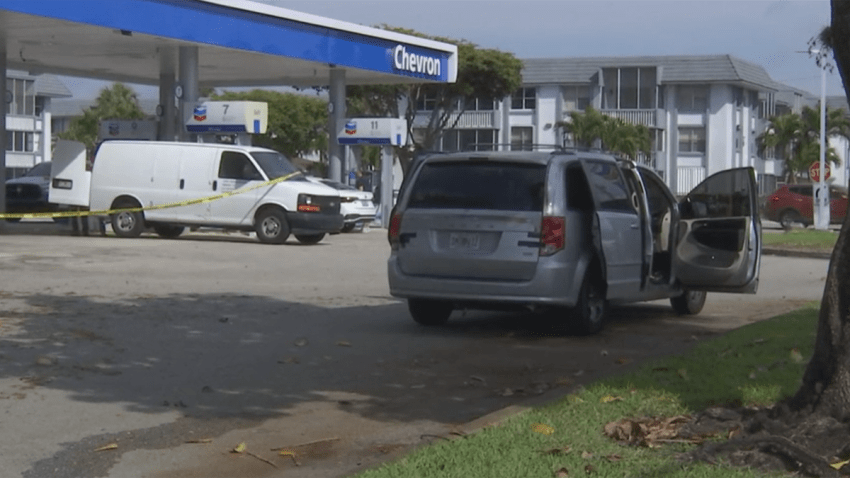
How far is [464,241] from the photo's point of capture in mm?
12023

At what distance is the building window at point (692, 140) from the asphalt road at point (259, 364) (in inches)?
2275

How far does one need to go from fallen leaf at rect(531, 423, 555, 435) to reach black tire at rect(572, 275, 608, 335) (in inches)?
193

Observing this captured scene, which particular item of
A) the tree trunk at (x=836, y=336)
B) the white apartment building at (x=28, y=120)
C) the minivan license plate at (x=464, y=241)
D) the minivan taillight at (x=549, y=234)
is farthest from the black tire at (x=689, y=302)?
the white apartment building at (x=28, y=120)

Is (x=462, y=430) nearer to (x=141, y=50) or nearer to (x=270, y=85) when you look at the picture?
(x=141, y=50)

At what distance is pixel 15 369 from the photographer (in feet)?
31.8

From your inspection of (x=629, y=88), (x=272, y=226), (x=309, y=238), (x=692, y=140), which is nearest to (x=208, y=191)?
(x=272, y=226)

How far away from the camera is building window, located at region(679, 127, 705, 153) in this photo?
75.3 meters

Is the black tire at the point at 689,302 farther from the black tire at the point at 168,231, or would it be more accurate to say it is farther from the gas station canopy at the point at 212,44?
the gas station canopy at the point at 212,44

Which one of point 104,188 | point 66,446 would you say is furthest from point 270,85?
point 66,446

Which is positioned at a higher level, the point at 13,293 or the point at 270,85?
the point at 270,85

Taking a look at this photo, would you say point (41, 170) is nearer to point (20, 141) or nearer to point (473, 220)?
point (473, 220)

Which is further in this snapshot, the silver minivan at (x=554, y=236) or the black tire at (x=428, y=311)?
the black tire at (x=428, y=311)

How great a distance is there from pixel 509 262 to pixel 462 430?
15.2ft

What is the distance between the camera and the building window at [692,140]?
2965 inches
